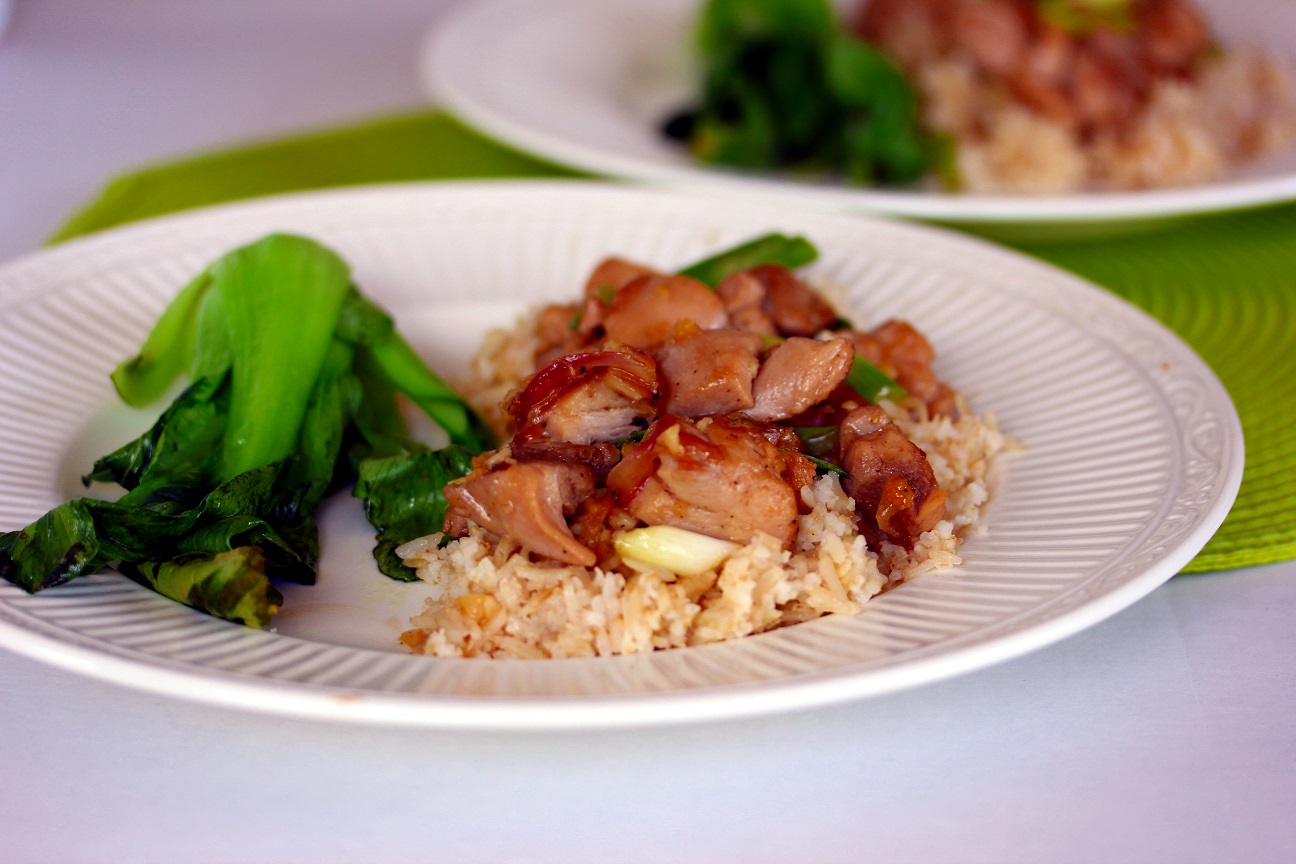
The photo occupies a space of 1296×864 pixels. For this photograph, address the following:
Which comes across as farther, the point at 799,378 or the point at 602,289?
the point at 602,289

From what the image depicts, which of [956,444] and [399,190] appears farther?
[399,190]

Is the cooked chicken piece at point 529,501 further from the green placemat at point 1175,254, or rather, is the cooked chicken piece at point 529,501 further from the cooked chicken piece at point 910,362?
the green placemat at point 1175,254

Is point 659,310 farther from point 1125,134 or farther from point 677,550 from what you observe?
point 1125,134

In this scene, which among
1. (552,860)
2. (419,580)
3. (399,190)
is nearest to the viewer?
(552,860)

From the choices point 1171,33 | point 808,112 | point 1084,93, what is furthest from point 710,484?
point 1171,33

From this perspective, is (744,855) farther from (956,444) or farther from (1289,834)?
(956,444)

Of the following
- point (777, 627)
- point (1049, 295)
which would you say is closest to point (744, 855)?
point (777, 627)
